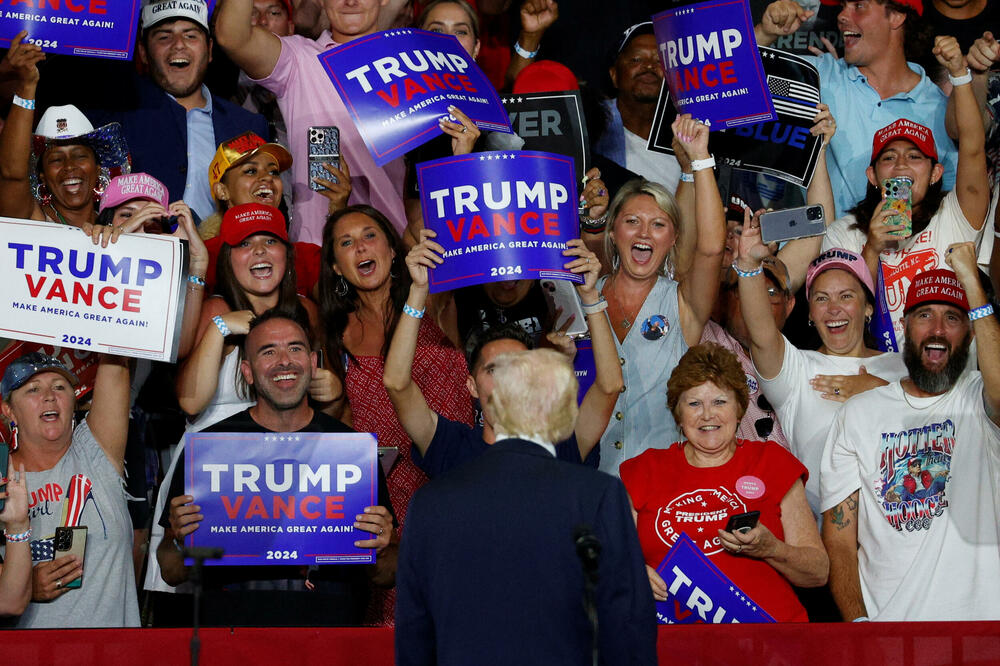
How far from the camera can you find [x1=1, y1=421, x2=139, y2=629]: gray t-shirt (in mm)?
4184

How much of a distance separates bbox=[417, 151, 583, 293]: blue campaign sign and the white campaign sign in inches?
33.9

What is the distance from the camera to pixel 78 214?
5.17 meters

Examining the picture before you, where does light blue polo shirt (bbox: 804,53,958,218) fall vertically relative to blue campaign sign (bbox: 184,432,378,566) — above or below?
above

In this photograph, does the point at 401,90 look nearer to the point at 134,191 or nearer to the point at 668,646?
the point at 134,191

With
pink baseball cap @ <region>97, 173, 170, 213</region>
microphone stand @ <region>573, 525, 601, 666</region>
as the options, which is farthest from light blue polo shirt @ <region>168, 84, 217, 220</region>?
microphone stand @ <region>573, 525, 601, 666</region>

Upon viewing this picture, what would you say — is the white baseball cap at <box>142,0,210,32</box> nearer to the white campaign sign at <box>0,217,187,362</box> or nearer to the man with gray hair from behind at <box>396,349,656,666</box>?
the white campaign sign at <box>0,217,187,362</box>

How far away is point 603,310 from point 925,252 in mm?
1630

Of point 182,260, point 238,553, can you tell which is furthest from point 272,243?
point 238,553

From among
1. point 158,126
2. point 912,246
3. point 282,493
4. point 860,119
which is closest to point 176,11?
point 158,126

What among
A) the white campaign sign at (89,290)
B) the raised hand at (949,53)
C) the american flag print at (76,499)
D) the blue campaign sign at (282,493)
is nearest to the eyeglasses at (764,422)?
the blue campaign sign at (282,493)

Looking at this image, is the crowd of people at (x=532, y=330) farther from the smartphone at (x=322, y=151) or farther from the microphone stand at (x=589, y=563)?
the microphone stand at (x=589, y=563)

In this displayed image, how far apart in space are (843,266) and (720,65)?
883mm

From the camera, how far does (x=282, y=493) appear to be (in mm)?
4207

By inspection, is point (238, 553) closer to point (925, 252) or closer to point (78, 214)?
point (78, 214)
